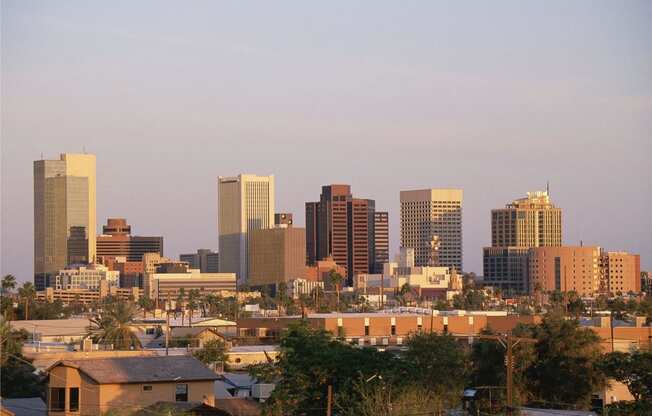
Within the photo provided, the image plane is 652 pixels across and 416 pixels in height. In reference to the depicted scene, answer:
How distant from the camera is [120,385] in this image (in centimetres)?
4678

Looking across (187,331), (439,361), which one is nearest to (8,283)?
(187,331)

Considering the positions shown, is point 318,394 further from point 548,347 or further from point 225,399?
point 548,347

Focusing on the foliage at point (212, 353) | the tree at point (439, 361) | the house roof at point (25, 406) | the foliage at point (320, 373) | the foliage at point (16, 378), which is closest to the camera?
the foliage at point (320, 373)

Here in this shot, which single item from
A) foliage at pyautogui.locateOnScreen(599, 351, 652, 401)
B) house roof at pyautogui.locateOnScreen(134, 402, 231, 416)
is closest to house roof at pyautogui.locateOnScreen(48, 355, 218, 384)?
house roof at pyautogui.locateOnScreen(134, 402, 231, 416)

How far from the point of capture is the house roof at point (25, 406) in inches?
1943

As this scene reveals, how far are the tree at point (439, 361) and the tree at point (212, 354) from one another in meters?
13.6

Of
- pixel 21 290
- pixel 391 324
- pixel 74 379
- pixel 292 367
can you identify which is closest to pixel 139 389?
pixel 74 379

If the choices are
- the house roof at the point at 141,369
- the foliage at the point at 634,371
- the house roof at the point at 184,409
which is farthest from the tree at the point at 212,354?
the foliage at the point at 634,371

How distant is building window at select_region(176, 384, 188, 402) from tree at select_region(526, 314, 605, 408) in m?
18.1

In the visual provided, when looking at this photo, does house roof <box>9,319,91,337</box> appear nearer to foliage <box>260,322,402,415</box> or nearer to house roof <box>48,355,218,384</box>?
house roof <box>48,355,218,384</box>

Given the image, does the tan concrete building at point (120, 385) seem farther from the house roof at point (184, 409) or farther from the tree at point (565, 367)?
the tree at point (565, 367)

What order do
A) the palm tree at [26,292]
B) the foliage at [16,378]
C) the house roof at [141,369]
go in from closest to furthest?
the house roof at [141,369], the foliage at [16,378], the palm tree at [26,292]

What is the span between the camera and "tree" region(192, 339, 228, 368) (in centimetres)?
7470

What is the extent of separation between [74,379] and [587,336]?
84.3 feet
